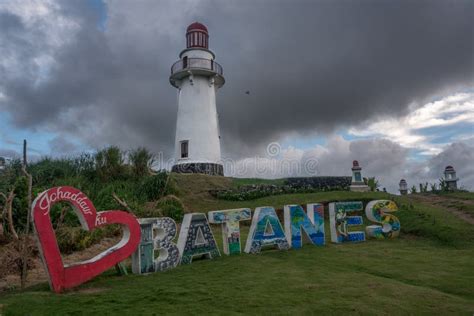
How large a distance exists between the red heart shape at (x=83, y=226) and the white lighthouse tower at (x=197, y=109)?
17061 mm

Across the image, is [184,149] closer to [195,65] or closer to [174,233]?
[195,65]

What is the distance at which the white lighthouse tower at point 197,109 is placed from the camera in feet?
79.0

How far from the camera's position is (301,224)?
9.55m

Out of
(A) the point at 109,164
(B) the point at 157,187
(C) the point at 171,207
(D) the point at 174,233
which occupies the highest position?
(A) the point at 109,164

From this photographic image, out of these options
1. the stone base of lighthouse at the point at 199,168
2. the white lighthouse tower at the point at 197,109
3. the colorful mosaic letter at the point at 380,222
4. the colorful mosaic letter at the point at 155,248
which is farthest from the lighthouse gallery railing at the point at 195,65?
the colorful mosaic letter at the point at 155,248

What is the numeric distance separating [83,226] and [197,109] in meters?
19.0

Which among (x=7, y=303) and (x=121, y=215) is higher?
(x=121, y=215)

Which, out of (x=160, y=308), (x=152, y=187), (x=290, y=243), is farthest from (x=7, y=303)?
(x=152, y=187)

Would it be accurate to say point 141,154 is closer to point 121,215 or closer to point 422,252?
point 121,215

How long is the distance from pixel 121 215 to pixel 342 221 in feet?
21.2

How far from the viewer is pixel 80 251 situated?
9.26 meters

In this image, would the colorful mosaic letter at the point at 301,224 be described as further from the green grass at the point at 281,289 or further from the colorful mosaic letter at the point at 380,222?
the colorful mosaic letter at the point at 380,222

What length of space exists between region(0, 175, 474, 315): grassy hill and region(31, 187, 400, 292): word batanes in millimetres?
274

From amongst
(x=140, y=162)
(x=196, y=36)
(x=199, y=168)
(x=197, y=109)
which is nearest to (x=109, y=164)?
(x=140, y=162)
